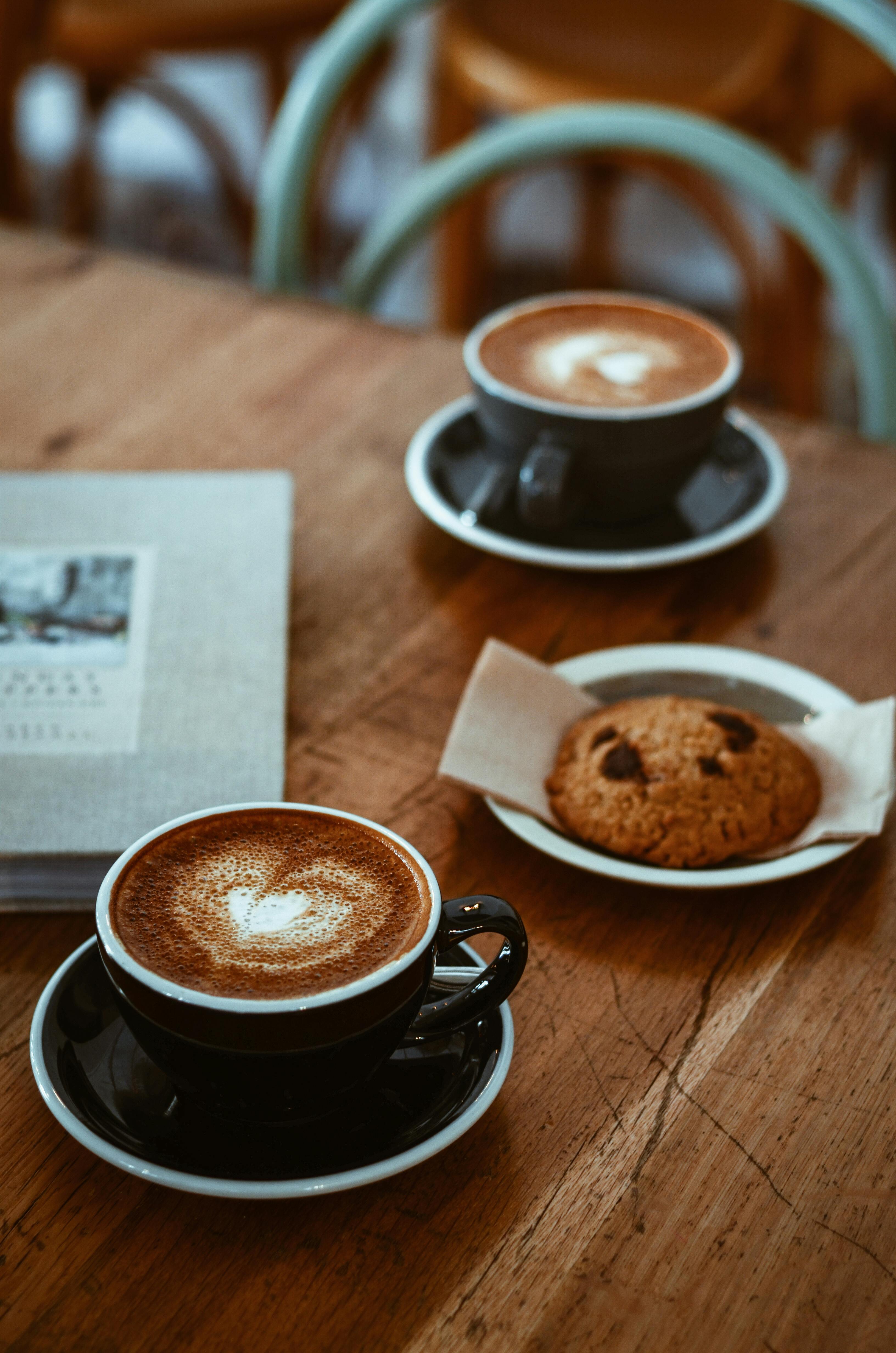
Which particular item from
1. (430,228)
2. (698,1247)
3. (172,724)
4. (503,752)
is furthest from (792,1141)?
(430,228)

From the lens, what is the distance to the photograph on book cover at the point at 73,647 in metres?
0.53

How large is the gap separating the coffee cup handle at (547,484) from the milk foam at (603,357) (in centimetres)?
5

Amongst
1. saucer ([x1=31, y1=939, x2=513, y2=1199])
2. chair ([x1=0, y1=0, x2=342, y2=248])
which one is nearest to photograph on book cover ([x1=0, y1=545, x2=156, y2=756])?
saucer ([x1=31, y1=939, x2=513, y2=1199])

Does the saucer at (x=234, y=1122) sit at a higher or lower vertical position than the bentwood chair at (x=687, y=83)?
higher

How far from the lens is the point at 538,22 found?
1.99m

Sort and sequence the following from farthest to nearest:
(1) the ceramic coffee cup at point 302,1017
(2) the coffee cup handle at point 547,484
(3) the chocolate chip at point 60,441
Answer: (3) the chocolate chip at point 60,441
(2) the coffee cup handle at point 547,484
(1) the ceramic coffee cup at point 302,1017

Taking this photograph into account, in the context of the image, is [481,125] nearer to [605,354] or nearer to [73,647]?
[605,354]

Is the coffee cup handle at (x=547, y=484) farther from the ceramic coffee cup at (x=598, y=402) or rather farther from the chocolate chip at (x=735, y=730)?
the chocolate chip at (x=735, y=730)

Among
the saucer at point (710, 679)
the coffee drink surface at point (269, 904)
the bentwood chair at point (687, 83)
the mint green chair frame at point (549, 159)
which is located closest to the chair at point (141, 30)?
the bentwood chair at point (687, 83)

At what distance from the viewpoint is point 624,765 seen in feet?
1.61

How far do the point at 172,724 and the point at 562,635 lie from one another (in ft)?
0.65

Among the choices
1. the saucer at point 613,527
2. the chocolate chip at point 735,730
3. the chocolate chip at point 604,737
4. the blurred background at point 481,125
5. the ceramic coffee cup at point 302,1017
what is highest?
the ceramic coffee cup at point 302,1017

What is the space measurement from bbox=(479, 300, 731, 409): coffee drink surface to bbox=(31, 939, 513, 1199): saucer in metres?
0.37

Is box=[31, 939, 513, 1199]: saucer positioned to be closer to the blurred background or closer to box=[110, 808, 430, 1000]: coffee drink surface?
box=[110, 808, 430, 1000]: coffee drink surface
